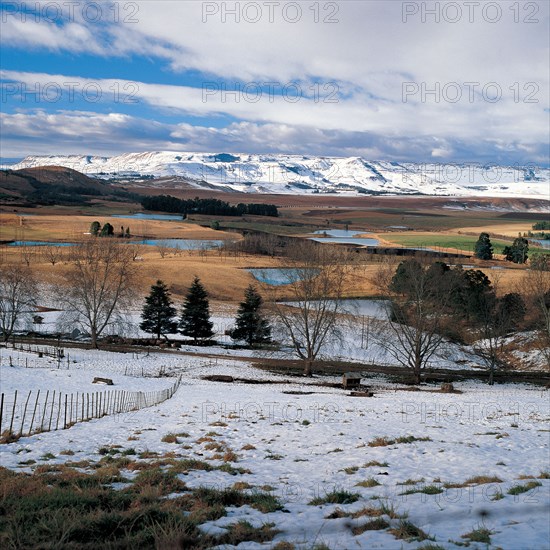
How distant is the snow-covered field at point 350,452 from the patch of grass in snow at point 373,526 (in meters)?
0.11

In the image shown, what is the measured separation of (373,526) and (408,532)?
632mm

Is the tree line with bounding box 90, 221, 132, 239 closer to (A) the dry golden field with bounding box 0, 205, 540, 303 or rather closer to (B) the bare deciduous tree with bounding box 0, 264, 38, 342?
(A) the dry golden field with bounding box 0, 205, 540, 303

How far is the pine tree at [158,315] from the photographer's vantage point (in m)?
62.1

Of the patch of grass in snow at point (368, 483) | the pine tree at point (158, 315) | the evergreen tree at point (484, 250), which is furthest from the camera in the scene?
the evergreen tree at point (484, 250)

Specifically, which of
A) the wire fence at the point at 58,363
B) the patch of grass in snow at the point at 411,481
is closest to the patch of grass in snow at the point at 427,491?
the patch of grass in snow at the point at 411,481

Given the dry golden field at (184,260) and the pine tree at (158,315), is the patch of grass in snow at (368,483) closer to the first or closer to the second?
the pine tree at (158,315)

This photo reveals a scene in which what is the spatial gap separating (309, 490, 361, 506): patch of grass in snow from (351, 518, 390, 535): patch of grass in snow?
4.90 feet

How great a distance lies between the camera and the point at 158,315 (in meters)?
62.0

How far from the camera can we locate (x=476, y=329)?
59.6m

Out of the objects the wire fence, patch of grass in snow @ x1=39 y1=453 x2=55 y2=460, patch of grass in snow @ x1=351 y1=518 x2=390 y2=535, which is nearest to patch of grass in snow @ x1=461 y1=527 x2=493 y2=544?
patch of grass in snow @ x1=351 y1=518 x2=390 y2=535

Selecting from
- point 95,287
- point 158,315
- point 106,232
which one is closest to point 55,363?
point 95,287

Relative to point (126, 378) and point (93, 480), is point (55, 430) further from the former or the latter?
point (126, 378)

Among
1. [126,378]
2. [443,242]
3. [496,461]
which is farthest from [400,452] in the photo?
[443,242]

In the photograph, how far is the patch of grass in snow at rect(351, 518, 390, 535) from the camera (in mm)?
8750
